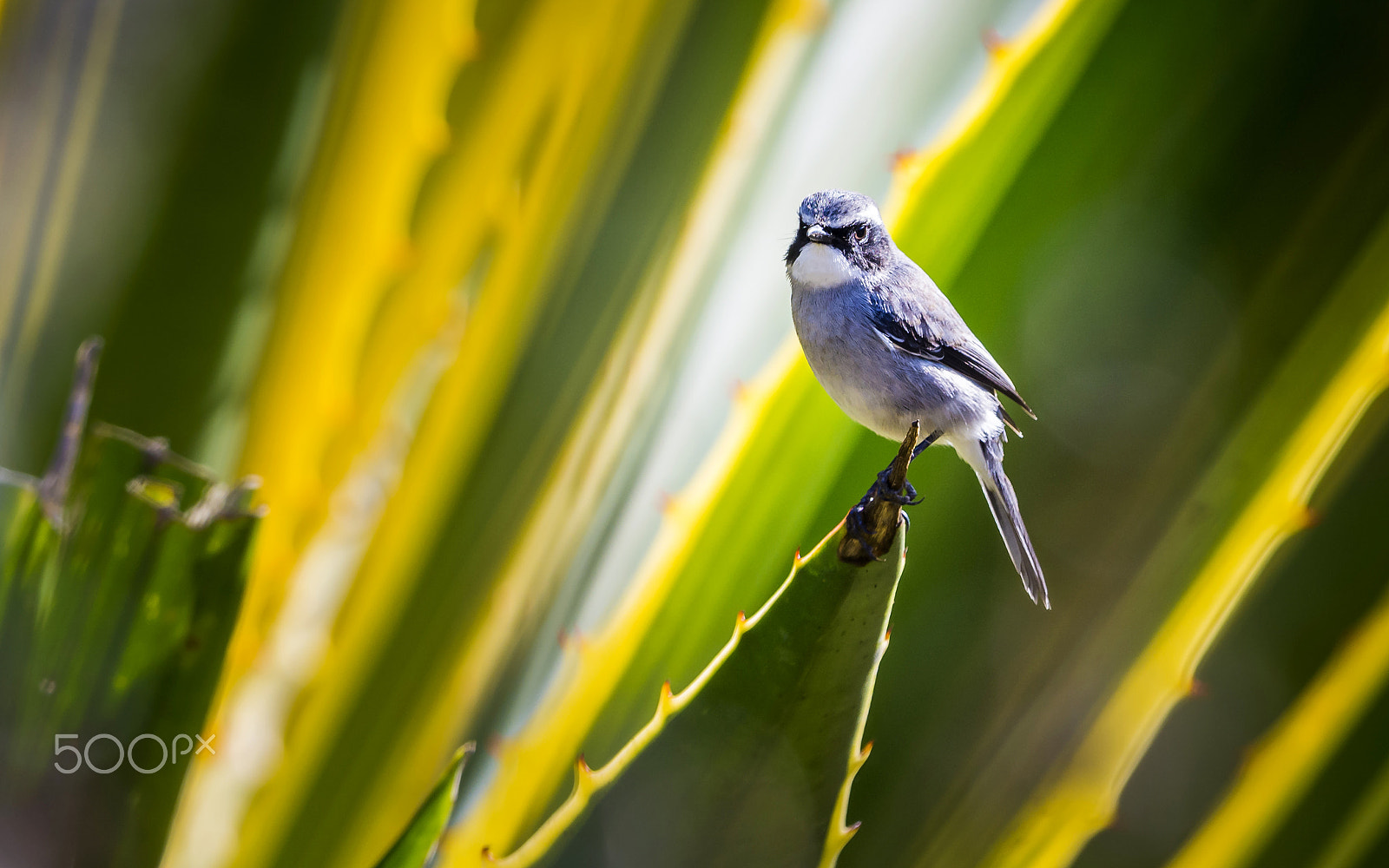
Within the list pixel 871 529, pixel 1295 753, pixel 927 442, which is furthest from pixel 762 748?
pixel 1295 753

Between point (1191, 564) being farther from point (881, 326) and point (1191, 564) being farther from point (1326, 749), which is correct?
point (881, 326)

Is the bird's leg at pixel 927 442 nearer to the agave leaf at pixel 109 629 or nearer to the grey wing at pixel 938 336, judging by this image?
the grey wing at pixel 938 336

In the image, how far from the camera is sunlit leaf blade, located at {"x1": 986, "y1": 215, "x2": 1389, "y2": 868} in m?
0.47

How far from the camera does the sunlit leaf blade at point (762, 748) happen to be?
401 mm

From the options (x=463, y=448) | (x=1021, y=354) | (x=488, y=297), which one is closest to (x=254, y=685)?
(x=463, y=448)

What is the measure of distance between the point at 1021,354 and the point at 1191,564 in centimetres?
15

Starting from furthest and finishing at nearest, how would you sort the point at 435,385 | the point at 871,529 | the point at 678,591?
the point at 435,385, the point at 678,591, the point at 871,529

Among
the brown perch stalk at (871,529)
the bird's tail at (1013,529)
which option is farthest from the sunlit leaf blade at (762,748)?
the bird's tail at (1013,529)

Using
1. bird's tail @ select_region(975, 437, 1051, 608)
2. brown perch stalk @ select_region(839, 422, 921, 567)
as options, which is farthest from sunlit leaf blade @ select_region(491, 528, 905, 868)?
bird's tail @ select_region(975, 437, 1051, 608)

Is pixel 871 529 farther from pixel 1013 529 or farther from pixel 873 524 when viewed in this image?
pixel 1013 529

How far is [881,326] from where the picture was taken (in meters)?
0.60

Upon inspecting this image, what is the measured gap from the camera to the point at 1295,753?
1.69ft

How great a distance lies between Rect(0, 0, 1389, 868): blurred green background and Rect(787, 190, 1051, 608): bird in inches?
0.6

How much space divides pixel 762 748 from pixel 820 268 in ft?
1.05
